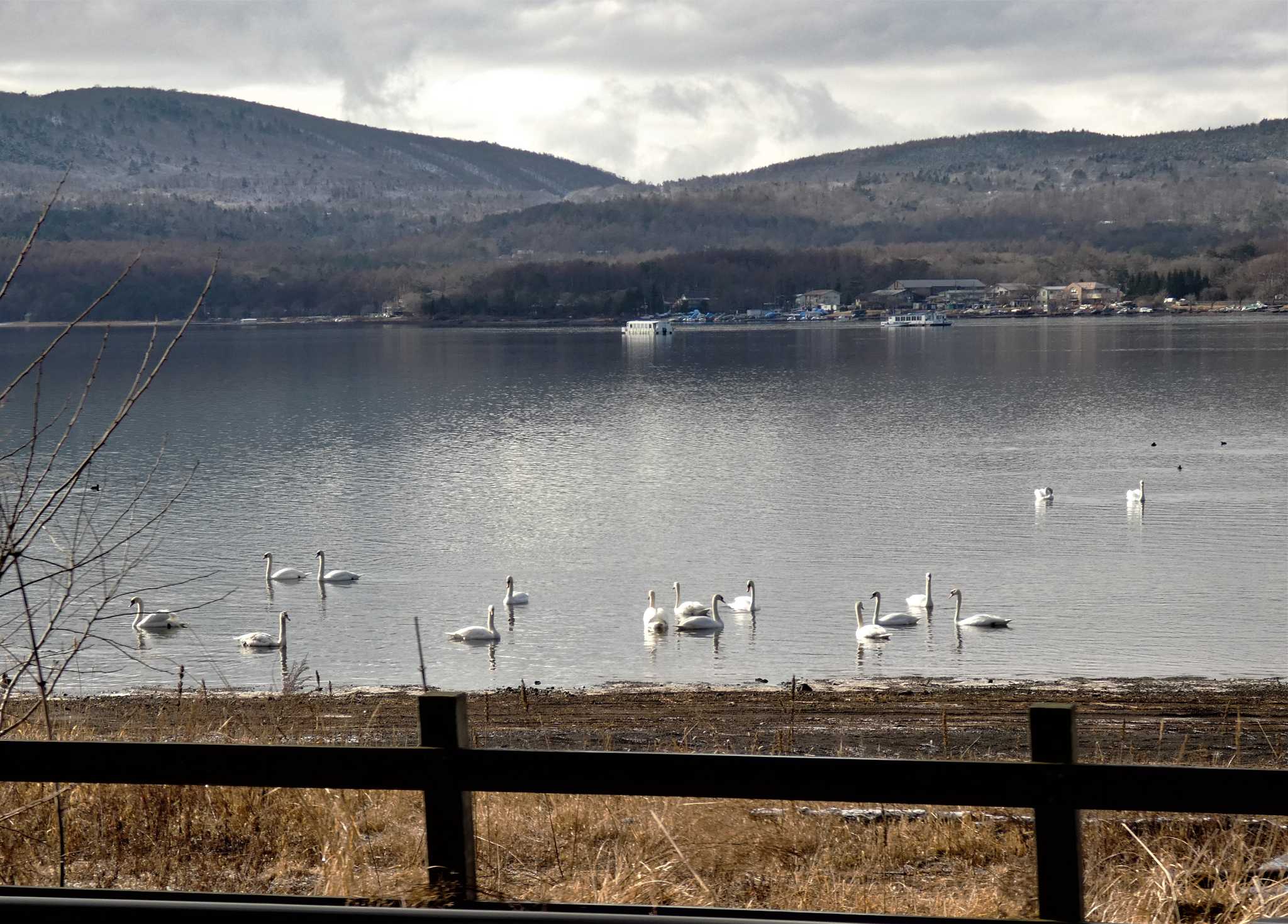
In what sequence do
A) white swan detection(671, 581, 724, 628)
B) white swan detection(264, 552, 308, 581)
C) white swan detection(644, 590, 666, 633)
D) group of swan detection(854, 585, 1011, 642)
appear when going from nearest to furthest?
group of swan detection(854, 585, 1011, 642) < white swan detection(644, 590, 666, 633) < white swan detection(671, 581, 724, 628) < white swan detection(264, 552, 308, 581)

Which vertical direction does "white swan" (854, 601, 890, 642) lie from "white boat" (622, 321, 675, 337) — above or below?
below

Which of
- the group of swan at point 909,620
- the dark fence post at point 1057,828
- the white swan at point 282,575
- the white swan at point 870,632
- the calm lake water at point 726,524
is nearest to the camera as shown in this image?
the dark fence post at point 1057,828

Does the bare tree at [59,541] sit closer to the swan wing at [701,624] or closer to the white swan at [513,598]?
the white swan at [513,598]

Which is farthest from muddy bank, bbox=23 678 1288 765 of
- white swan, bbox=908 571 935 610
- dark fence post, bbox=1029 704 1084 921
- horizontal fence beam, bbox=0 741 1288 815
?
dark fence post, bbox=1029 704 1084 921

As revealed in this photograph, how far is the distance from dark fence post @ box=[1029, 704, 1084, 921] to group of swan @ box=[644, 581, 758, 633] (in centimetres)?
2110

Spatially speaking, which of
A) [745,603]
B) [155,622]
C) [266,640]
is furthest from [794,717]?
[155,622]

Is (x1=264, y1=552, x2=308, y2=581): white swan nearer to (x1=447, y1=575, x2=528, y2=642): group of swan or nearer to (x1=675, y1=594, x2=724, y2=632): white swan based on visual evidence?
(x1=447, y1=575, x2=528, y2=642): group of swan

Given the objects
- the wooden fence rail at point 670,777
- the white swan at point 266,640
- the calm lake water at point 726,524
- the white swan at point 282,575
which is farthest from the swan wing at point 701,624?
the wooden fence rail at point 670,777

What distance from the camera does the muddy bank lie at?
13336 mm

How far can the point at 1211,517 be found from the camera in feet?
122

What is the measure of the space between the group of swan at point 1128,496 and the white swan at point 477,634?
62.9 ft

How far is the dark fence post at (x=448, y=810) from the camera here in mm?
4449

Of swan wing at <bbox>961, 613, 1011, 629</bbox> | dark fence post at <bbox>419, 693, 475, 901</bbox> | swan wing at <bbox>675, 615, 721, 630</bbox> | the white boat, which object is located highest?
the white boat

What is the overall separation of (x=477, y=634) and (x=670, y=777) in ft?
69.8
